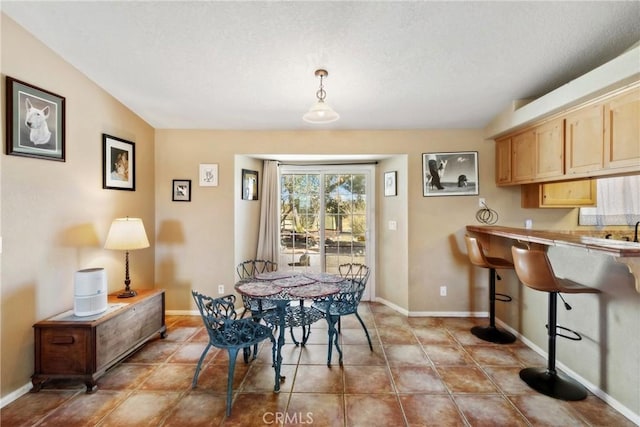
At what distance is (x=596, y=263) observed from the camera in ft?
6.88

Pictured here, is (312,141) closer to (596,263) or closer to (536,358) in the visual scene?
(596,263)

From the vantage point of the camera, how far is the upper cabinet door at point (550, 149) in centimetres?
256

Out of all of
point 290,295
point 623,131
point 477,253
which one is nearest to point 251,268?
point 290,295

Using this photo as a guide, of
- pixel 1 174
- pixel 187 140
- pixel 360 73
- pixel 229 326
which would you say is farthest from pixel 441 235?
pixel 1 174

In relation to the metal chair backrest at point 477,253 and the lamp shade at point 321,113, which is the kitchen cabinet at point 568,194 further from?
the lamp shade at point 321,113

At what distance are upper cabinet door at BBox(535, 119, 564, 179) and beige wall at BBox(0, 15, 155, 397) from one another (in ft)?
14.5

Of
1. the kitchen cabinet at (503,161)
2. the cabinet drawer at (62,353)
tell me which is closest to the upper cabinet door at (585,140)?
the kitchen cabinet at (503,161)

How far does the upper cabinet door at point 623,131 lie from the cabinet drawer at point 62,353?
4.18m

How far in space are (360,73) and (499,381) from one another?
286 cm

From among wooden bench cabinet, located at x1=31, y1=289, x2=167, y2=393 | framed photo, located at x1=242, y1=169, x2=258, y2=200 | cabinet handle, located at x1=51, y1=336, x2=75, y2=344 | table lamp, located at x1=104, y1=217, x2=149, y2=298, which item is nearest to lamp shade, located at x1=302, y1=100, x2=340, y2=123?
framed photo, located at x1=242, y1=169, x2=258, y2=200

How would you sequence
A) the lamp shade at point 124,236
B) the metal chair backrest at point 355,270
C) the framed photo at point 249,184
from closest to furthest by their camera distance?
the lamp shade at point 124,236, the metal chair backrest at point 355,270, the framed photo at point 249,184

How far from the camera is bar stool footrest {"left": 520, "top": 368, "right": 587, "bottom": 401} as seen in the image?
6.76 ft

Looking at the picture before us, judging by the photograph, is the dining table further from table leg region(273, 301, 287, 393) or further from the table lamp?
the table lamp

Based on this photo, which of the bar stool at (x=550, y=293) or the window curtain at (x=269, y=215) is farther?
the window curtain at (x=269, y=215)
